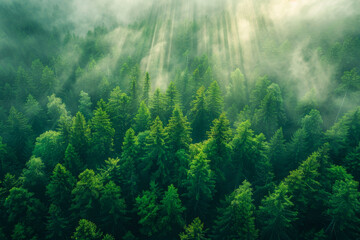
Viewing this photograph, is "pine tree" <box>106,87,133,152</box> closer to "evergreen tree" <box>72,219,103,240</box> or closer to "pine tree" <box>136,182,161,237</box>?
"pine tree" <box>136,182,161,237</box>

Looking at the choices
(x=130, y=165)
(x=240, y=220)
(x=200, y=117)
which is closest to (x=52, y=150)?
(x=130, y=165)

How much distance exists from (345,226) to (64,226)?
33.5m

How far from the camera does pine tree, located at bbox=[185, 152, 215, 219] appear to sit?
24.7 m

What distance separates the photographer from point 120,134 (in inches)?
1610

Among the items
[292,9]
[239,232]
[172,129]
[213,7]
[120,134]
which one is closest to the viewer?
[239,232]

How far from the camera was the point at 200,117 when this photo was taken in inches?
1512

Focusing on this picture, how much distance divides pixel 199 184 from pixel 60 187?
18456 millimetres

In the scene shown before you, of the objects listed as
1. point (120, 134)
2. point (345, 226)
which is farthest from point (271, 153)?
point (120, 134)

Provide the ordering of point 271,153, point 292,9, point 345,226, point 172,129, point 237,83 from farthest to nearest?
point 292,9, point 237,83, point 271,153, point 172,129, point 345,226

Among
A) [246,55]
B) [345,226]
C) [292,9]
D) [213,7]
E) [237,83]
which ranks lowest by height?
[345,226]

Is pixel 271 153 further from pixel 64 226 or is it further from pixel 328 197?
pixel 64 226

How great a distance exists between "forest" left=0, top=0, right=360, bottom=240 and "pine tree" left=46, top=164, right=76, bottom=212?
188 millimetres

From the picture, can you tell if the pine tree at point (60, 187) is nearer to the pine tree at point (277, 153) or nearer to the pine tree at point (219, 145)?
the pine tree at point (219, 145)

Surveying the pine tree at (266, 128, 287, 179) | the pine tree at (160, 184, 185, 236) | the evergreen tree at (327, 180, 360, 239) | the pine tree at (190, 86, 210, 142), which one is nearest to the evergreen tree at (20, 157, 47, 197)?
the pine tree at (160, 184, 185, 236)
